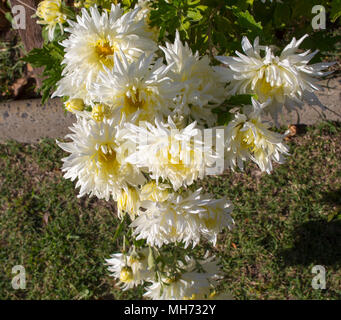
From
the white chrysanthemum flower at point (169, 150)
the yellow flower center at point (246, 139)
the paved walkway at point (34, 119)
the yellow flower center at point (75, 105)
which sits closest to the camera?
the white chrysanthemum flower at point (169, 150)

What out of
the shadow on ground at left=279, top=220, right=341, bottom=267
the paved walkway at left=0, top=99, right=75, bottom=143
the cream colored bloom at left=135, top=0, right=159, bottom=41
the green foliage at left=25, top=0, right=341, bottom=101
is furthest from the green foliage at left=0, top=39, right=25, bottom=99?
the shadow on ground at left=279, top=220, right=341, bottom=267

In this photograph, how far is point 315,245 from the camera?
2.55m

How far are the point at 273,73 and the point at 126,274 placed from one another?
3.46ft

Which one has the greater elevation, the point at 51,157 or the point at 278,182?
the point at 51,157

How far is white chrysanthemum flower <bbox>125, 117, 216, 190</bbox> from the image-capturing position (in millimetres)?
949

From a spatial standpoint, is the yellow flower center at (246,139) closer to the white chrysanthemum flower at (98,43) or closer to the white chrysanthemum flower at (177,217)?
the white chrysanthemum flower at (177,217)

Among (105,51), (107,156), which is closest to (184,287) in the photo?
(107,156)

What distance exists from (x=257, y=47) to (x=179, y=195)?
0.51m

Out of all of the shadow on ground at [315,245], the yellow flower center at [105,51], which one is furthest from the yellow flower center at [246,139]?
the shadow on ground at [315,245]

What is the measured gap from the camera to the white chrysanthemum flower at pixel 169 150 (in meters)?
0.95

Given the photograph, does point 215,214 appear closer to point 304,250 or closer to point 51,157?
point 304,250

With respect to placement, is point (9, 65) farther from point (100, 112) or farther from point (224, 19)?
point (100, 112)

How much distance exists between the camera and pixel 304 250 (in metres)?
2.56

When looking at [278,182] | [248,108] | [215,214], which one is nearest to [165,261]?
[215,214]
